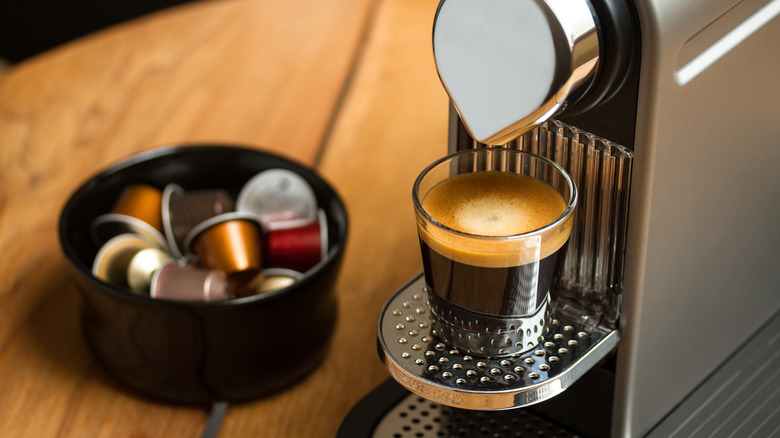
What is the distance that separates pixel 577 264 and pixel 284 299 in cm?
20

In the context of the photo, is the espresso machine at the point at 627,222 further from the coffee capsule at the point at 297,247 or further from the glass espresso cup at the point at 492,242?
the coffee capsule at the point at 297,247

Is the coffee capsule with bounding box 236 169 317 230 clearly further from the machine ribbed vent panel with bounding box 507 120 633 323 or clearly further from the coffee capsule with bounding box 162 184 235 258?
the machine ribbed vent panel with bounding box 507 120 633 323

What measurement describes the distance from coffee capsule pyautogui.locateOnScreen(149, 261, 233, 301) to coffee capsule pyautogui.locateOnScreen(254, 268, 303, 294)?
Result: 27 mm

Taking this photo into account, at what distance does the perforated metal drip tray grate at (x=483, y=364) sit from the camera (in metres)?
0.45

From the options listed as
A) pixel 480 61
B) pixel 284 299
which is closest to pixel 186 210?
pixel 284 299

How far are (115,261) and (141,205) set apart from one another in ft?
0.21

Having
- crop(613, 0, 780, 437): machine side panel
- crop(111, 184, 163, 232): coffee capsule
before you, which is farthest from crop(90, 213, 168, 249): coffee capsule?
crop(613, 0, 780, 437): machine side panel

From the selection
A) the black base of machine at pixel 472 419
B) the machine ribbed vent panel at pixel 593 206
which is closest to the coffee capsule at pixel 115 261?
the black base of machine at pixel 472 419

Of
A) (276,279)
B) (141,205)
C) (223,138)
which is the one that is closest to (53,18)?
(223,138)

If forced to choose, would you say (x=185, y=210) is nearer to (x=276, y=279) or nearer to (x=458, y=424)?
(x=276, y=279)

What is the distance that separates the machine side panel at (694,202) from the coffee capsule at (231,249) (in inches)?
10.7

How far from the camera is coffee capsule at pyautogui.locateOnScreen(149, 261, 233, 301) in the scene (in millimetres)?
614

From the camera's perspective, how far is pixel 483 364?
18.4 inches

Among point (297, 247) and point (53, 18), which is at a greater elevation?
point (297, 247)
